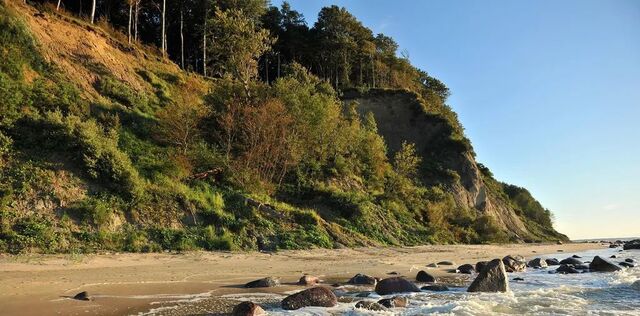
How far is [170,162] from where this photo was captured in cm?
2398

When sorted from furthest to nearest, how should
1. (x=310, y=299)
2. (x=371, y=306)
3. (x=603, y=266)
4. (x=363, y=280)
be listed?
(x=603, y=266)
(x=363, y=280)
(x=310, y=299)
(x=371, y=306)

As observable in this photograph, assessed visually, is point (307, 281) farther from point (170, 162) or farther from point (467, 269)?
point (170, 162)

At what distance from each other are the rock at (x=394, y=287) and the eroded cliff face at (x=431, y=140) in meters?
42.2

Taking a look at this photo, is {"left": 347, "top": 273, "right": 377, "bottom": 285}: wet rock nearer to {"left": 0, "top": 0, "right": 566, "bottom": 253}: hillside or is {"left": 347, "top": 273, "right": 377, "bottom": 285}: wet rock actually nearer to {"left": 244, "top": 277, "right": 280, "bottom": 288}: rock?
{"left": 244, "top": 277, "right": 280, "bottom": 288}: rock

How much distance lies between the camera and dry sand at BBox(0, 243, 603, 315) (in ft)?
31.2

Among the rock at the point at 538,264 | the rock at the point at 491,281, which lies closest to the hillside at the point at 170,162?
the rock at the point at 538,264

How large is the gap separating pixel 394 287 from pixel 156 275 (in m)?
6.85

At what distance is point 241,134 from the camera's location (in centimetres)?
2948

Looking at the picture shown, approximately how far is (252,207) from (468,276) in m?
11.1

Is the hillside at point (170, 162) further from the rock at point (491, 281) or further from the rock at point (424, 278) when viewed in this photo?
the rock at point (491, 281)

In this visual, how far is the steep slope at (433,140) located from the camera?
5644cm

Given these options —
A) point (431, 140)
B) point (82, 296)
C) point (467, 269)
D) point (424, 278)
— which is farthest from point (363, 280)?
point (431, 140)

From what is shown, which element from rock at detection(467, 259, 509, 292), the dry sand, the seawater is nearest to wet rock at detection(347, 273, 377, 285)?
the dry sand

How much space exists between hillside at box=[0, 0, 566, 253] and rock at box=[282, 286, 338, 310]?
31.6 feet
